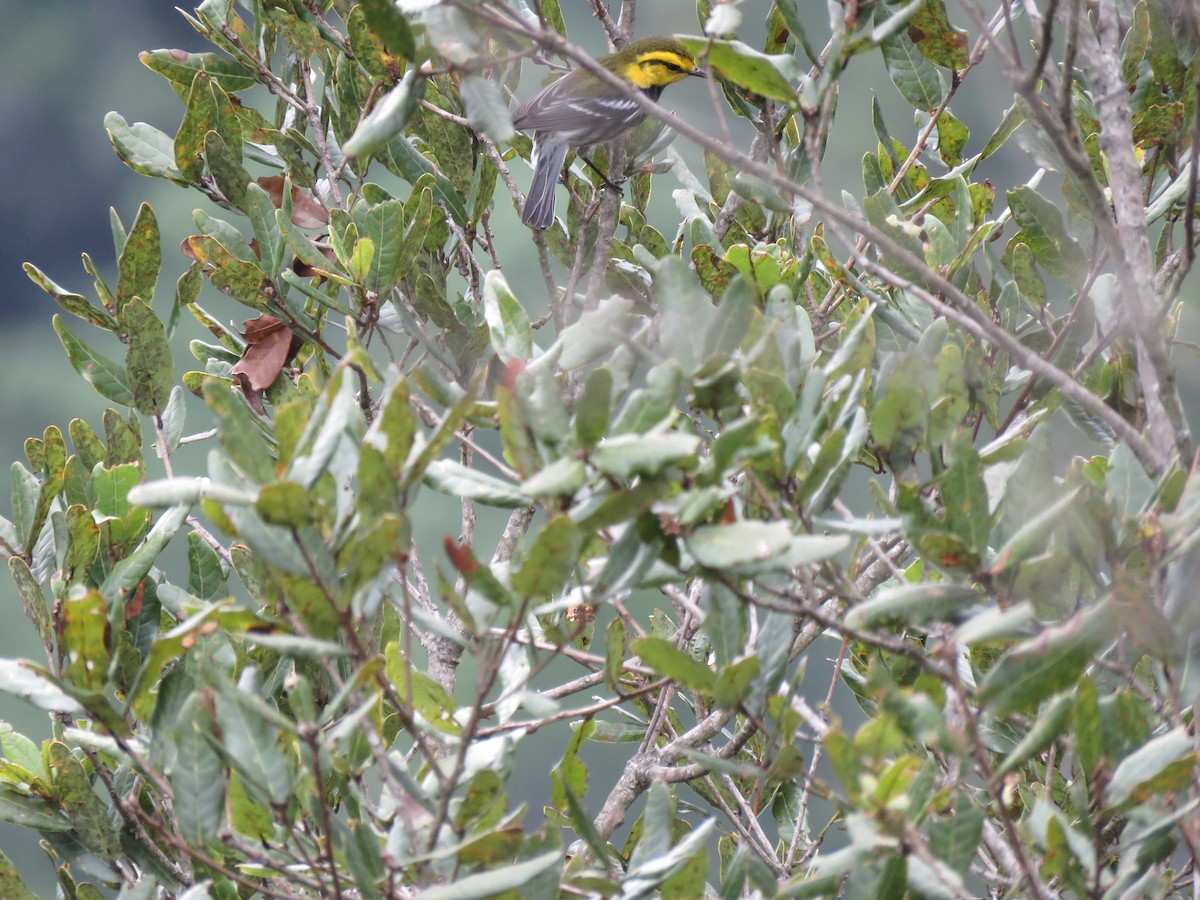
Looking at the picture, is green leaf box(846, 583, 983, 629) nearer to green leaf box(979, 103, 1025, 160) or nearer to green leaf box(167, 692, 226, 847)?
green leaf box(167, 692, 226, 847)

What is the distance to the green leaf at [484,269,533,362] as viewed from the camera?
113cm

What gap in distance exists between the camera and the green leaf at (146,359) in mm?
1489

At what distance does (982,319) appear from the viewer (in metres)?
1.01

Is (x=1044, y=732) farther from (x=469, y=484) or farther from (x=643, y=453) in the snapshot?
(x=469, y=484)

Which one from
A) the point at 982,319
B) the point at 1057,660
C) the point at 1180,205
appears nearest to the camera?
the point at 1057,660

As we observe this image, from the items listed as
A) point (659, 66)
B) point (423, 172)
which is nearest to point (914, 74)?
point (423, 172)

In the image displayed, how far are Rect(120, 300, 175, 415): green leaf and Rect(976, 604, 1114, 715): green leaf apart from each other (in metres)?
1.12

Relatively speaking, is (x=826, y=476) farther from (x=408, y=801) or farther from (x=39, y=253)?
(x=39, y=253)

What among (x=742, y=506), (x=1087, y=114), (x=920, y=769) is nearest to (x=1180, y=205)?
(x=1087, y=114)

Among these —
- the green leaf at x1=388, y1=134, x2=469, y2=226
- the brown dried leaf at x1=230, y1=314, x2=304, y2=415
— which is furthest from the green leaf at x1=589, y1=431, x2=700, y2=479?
the green leaf at x1=388, y1=134, x2=469, y2=226

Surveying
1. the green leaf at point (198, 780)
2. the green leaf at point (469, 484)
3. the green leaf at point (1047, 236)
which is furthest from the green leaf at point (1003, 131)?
the green leaf at point (198, 780)

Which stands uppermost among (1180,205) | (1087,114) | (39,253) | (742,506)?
(1087,114)

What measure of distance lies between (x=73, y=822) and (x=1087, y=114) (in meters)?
1.54

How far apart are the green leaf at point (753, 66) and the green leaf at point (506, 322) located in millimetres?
284
